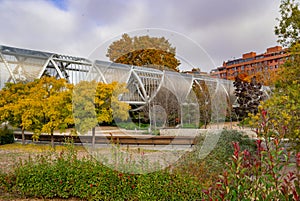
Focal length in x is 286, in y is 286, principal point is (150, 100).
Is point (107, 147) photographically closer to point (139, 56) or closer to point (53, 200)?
point (53, 200)

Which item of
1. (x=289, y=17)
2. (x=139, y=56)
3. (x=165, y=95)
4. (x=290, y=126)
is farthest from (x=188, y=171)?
(x=289, y=17)

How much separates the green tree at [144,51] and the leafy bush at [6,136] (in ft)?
49.2

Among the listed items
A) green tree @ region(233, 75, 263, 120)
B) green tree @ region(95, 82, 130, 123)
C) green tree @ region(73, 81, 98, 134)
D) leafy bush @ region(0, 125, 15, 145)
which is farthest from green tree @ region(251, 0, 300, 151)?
green tree @ region(233, 75, 263, 120)

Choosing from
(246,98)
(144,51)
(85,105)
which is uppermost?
(246,98)

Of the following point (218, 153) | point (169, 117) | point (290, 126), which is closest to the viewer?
point (290, 126)

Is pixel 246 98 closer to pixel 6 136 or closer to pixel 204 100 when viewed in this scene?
pixel 204 100

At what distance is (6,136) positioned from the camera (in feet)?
56.4

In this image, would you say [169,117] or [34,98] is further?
[34,98]

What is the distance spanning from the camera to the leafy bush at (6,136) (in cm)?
1692

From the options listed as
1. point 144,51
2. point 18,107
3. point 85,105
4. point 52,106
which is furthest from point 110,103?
point 18,107

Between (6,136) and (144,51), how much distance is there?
15.7 metres

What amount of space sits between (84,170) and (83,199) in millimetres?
581

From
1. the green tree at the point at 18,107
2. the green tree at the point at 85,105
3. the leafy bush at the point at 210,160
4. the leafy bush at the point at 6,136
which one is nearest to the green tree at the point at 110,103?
the green tree at the point at 85,105

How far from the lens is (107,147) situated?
5.70 m
